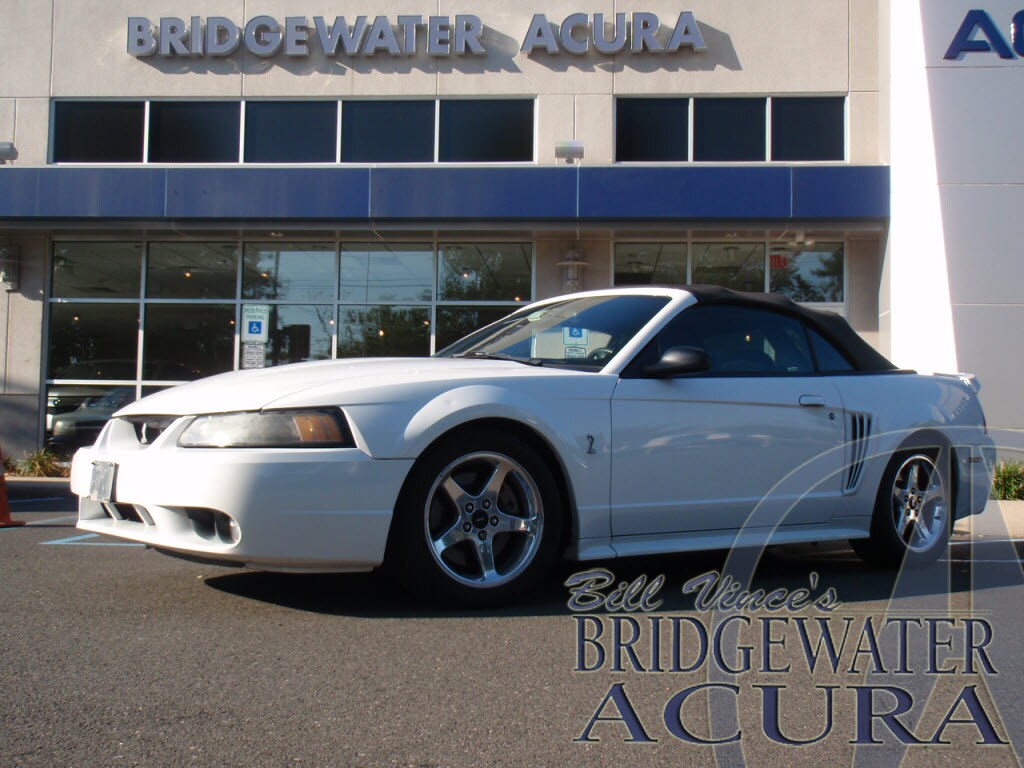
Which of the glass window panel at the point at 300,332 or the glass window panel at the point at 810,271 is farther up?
the glass window panel at the point at 810,271

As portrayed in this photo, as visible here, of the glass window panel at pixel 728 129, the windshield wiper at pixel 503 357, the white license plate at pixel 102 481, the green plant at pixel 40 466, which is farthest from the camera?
the glass window panel at pixel 728 129

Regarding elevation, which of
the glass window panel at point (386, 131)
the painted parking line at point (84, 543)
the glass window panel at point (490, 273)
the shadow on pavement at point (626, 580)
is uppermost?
the glass window panel at point (386, 131)

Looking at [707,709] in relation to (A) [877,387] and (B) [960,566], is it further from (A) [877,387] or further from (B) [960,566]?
(A) [877,387]

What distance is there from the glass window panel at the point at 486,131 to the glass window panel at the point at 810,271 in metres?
3.74

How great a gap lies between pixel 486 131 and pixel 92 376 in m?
6.59

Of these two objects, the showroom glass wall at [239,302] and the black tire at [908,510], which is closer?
the black tire at [908,510]

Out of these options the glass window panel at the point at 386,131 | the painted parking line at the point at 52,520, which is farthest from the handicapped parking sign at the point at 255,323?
the painted parking line at the point at 52,520

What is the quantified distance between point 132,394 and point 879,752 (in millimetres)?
13414

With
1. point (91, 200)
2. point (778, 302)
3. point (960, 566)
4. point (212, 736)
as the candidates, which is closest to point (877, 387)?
point (778, 302)

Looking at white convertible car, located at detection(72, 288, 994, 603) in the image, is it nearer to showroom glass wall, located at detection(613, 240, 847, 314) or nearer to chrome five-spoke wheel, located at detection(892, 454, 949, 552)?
chrome five-spoke wheel, located at detection(892, 454, 949, 552)

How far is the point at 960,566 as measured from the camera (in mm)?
4551

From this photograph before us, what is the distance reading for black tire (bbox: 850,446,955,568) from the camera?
5422 mm

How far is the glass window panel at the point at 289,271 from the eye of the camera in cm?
1458

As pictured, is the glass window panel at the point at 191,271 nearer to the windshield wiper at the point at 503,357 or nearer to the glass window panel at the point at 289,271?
the glass window panel at the point at 289,271
